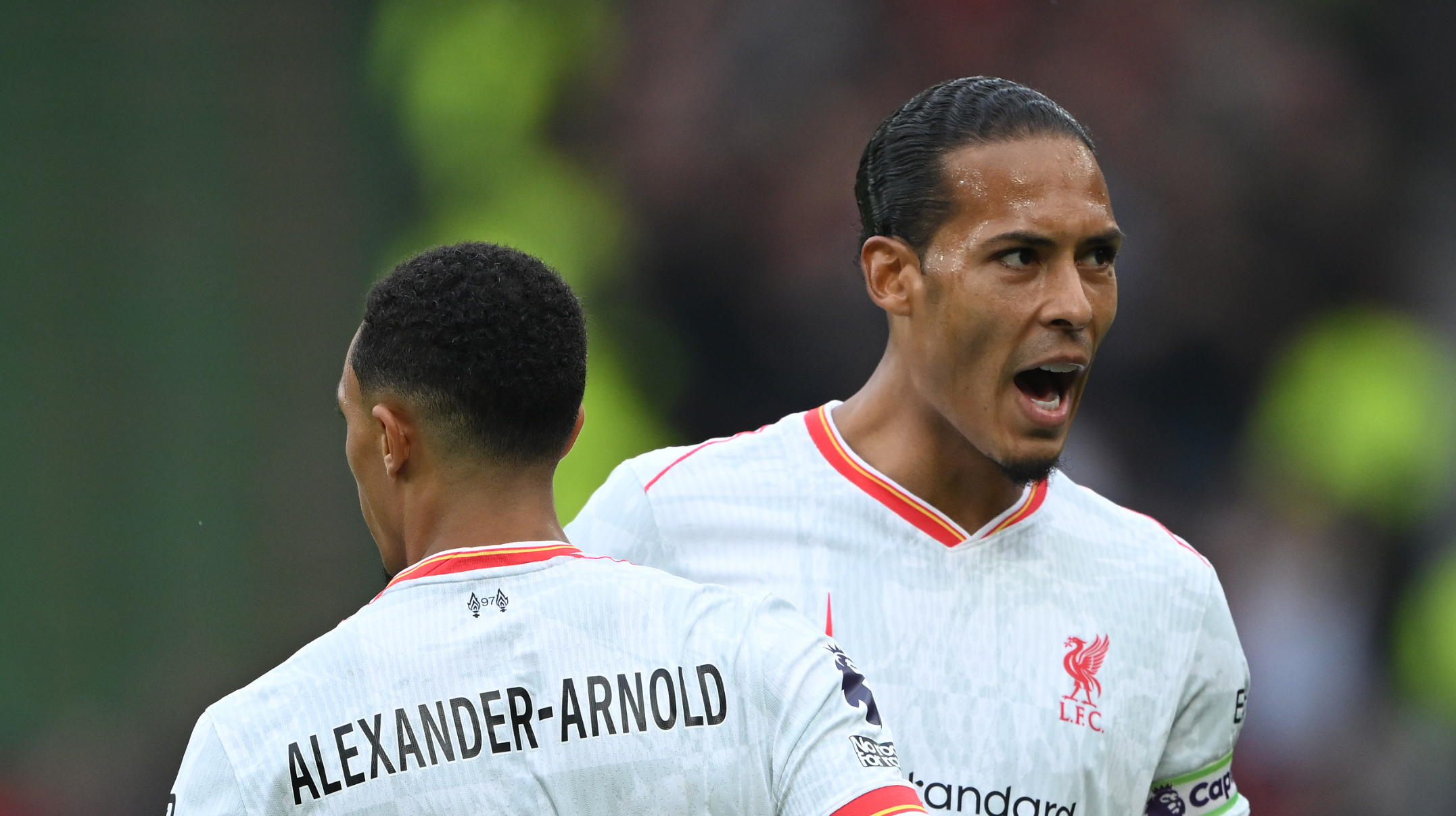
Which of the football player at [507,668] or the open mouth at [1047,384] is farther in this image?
the open mouth at [1047,384]

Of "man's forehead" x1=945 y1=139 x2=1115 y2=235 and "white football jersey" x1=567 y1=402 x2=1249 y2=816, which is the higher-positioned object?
"man's forehead" x1=945 y1=139 x2=1115 y2=235

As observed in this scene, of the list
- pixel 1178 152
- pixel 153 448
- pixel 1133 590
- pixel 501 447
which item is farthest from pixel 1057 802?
pixel 153 448

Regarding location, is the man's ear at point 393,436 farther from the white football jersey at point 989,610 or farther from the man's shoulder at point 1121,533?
the man's shoulder at point 1121,533

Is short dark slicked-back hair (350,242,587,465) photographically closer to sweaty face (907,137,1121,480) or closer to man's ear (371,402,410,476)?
man's ear (371,402,410,476)

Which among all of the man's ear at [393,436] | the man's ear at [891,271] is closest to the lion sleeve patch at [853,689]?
the man's ear at [393,436]

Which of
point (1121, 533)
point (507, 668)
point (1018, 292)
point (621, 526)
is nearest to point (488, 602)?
point (507, 668)

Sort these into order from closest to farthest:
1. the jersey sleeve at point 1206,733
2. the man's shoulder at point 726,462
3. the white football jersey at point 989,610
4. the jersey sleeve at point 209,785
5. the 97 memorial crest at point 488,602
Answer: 1. the jersey sleeve at point 209,785
2. the 97 memorial crest at point 488,602
3. the white football jersey at point 989,610
4. the jersey sleeve at point 1206,733
5. the man's shoulder at point 726,462

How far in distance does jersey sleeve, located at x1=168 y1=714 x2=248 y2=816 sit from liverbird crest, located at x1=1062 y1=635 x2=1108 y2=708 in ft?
4.63

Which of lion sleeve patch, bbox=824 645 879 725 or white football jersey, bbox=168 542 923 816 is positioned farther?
lion sleeve patch, bbox=824 645 879 725

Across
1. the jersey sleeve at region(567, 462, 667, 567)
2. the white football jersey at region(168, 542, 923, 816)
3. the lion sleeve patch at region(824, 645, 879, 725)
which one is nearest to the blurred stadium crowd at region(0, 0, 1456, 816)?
the jersey sleeve at region(567, 462, 667, 567)

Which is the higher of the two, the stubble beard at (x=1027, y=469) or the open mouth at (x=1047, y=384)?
the open mouth at (x=1047, y=384)

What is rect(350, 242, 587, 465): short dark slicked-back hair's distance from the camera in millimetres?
1954

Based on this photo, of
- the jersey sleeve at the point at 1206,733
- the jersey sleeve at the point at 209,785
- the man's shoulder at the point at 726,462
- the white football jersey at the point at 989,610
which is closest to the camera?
the jersey sleeve at the point at 209,785

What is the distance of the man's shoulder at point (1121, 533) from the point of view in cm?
282
